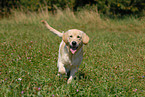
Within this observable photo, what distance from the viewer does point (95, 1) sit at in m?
14.6

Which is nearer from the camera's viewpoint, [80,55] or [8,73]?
[8,73]

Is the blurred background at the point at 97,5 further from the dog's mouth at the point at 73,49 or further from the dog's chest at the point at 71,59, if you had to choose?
the dog's mouth at the point at 73,49

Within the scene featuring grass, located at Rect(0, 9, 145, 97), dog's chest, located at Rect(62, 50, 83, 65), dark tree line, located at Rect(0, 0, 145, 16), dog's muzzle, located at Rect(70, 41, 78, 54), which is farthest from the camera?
dark tree line, located at Rect(0, 0, 145, 16)

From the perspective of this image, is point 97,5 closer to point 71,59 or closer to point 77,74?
point 71,59

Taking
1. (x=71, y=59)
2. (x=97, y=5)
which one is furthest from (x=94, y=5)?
(x=71, y=59)

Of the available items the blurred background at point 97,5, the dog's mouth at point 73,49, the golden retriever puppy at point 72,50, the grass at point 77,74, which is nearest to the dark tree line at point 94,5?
the blurred background at point 97,5

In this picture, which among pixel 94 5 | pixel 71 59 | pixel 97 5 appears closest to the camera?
pixel 71 59

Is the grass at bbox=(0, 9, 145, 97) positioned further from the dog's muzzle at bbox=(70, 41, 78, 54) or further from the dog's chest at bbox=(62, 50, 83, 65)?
the dog's muzzle at bbox=(70, 41, 78, 54)

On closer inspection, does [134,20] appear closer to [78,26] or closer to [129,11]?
[129,11]

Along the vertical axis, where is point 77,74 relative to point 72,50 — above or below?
below

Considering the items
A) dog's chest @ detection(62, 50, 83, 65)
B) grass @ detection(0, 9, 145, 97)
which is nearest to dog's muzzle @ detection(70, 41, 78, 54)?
dog's chest @ detection(62, 50, 83, 65)

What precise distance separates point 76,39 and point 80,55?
38 cm

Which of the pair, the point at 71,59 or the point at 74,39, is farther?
the point at 71,59

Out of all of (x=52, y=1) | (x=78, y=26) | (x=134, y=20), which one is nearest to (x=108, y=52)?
(x=78, y=26)
